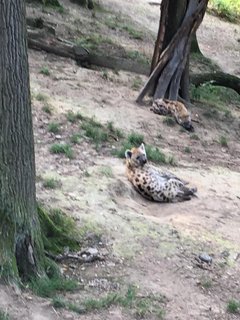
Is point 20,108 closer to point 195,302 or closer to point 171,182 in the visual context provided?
point 195,302

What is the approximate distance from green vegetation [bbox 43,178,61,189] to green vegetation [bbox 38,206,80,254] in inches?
36.5

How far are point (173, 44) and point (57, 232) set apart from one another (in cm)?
748

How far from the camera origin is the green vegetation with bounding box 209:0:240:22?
25953mm

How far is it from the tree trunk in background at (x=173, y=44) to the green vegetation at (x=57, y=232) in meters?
6.63

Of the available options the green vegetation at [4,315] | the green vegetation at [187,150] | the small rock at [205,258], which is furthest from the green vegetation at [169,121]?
the green vegetation at [4,315]

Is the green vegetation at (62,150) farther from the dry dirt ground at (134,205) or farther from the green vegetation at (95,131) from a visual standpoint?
the green vegetation at (95,131)

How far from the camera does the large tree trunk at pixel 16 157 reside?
5020mm

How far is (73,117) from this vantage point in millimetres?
10500

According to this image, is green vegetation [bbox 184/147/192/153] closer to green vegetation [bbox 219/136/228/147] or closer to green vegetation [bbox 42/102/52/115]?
green vegetation [bbox 219/136/228/147]

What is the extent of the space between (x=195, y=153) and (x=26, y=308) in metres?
6.35

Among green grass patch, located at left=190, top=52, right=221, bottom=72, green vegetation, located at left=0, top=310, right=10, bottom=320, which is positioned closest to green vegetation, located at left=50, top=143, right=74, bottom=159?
green vegetation, located at left=0, top=310, right=10, bottom=320

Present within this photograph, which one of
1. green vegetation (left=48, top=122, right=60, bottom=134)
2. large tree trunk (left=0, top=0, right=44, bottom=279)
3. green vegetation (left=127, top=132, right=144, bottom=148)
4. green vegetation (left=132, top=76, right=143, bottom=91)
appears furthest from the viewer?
green vegetation (left=132, top=76, right=143, bottom=91)

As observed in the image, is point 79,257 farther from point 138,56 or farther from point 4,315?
point 138,56

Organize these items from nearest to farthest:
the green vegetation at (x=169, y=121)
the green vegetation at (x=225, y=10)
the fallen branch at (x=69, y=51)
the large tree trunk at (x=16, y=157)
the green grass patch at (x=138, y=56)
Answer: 1. the large tree trunk at (x=16, y=157)
2. the green vegetation at (x=169, y=121)
3. the fallen branch at (x=69, y=51)
4. the green grass patch at (x=138, y=56)
5. the green vegetation at (x=225, y=10)
